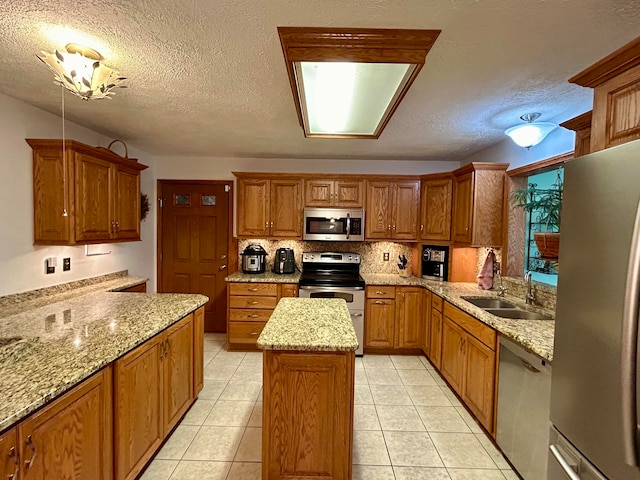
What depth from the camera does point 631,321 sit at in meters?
0.82

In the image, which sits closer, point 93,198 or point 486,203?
point 93,198

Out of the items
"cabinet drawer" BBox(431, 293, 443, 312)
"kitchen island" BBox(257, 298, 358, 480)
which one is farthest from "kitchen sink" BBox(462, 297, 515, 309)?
"kitchen island" BBox(257, 298, 358, 480)

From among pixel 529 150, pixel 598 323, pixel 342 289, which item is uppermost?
pixel 529 150

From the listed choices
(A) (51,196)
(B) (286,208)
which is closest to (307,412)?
(A) (51,196)

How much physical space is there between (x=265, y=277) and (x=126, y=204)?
1.66 m

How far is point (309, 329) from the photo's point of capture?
1.78 metres

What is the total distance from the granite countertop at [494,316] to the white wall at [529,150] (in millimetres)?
1275

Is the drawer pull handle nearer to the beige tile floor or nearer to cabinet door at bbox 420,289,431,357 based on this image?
the beige tile floor

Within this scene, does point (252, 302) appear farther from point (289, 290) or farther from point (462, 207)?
point (462, 207)

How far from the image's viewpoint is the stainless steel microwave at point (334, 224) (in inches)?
151

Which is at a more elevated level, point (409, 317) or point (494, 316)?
point (494, 316)

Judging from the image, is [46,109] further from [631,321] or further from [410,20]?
[631,321]

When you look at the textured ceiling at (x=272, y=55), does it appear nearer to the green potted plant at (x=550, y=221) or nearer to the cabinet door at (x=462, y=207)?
the cabinet door at (x=462, y=207)

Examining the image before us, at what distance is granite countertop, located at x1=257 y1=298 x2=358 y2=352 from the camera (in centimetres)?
155
